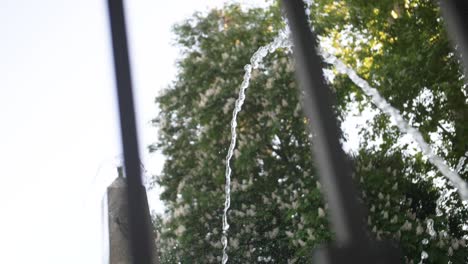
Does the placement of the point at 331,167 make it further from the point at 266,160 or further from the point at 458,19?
the point at 266,160

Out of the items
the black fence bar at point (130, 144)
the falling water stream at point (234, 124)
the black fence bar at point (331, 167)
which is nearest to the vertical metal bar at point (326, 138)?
the black fence bar at point (331, 167)

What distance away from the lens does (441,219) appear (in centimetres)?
758

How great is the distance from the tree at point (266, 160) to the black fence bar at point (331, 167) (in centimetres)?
664

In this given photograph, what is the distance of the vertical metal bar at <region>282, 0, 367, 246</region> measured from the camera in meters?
0.88

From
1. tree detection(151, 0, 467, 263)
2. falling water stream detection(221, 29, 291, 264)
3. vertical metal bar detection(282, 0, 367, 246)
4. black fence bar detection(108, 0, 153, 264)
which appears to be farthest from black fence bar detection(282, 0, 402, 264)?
falling water stream detection(221, 29, 291, 264)

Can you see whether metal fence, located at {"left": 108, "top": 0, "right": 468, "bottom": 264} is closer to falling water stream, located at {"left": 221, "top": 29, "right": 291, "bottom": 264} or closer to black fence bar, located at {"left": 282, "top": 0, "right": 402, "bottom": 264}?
black fence bar, located at {"left": 282, "top": 0, "right": 402, "bottom": 264}

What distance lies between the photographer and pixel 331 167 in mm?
911

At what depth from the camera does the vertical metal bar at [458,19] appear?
1.22 meters

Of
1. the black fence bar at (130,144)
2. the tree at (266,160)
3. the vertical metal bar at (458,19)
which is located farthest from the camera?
the tree at (266,160)

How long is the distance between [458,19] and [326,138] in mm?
512

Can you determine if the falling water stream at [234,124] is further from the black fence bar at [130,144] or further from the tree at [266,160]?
the black fence bar at [130,144]

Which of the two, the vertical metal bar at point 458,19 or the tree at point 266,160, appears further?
the tree at point 266,160

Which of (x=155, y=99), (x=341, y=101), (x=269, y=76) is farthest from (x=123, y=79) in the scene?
(x=155, y=99)

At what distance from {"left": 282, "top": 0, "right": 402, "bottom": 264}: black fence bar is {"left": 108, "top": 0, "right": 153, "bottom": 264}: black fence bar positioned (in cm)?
30
